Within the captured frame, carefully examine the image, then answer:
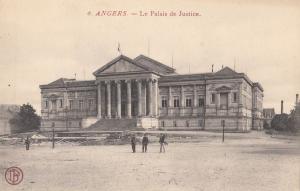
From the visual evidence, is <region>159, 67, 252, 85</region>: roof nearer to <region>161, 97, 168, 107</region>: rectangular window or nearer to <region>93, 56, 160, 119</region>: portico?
<region>93, 56, 160, 119</region>: portico

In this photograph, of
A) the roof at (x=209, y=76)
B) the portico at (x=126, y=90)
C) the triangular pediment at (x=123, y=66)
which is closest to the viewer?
the roof at (x=209, y=76)

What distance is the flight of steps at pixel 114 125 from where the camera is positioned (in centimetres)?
4283

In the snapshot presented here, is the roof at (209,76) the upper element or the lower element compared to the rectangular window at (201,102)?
upper

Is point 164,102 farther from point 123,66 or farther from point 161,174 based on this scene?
point 161,174

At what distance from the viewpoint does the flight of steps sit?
42.8 metres

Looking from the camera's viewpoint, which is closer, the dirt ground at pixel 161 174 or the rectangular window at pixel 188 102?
the dirt ground at pixel 161 174

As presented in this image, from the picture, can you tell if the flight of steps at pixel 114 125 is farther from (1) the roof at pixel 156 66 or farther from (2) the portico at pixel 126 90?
(1) the roof at pixel 156 66

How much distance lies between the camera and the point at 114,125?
4434cm

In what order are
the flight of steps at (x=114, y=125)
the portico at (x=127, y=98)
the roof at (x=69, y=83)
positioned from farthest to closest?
1. the roof at (x=69, y=83)
2. the portico at (x=127, y=98)
3. the flight of steps at (x=114, y=125)

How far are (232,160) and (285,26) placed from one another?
5.93 m

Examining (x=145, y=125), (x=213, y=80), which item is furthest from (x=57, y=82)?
(x=213, y=80)

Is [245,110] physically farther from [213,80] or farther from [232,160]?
[232,160]

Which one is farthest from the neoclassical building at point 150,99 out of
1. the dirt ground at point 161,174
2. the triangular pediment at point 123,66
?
the dirt ground at point 161,174

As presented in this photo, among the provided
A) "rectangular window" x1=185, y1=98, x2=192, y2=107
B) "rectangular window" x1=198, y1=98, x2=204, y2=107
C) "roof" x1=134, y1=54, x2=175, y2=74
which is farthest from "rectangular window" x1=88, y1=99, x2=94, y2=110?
"rectangular window" x1=198, y1=98, x2=204, y2=107
